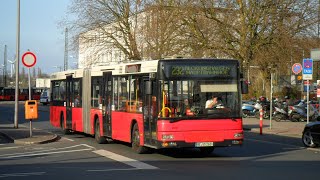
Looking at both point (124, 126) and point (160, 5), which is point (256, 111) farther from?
point (124, 126)

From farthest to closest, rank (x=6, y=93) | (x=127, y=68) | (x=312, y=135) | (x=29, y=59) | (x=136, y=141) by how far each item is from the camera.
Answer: (x=6, y=93) → (x=29, y=59) → (x=312, y=135) → (x=127, y=68) → (x=136, y=141)

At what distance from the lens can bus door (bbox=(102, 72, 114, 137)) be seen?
18.3m

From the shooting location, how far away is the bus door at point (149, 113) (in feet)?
46.7

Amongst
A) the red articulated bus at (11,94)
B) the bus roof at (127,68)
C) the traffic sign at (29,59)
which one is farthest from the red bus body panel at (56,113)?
the red articulated bus at (11,94)

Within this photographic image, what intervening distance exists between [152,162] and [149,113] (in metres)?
1.56

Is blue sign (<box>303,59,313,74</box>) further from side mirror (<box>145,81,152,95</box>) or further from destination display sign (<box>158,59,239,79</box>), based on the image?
side mirror (<box>145,81,152,95</box>)

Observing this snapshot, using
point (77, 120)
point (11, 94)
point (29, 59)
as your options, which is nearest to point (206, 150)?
point (77, 120)

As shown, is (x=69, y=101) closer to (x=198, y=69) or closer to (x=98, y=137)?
(x=98, y=137)

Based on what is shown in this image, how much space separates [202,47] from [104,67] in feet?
58.6

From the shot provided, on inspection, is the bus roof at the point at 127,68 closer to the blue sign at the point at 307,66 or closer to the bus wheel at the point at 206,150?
the bus wheel at the point at 206,150

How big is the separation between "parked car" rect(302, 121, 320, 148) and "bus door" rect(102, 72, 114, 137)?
6851 millimetres

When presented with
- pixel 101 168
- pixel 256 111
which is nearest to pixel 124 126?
pixel 101 168

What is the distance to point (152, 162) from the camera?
13.7 meters

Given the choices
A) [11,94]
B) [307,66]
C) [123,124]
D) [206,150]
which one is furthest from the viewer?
[11,94]
